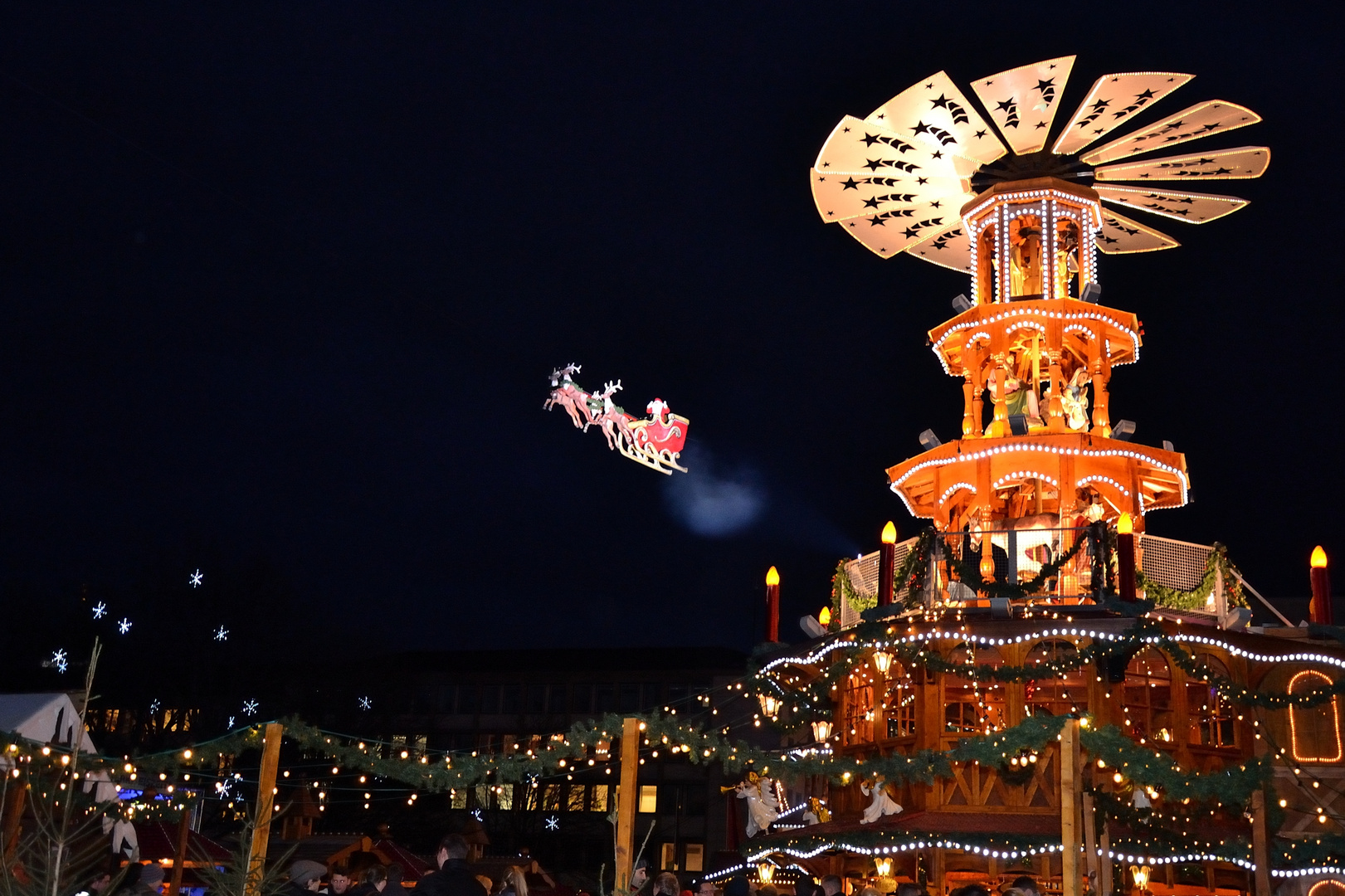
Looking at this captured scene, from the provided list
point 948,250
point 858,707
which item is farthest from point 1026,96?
point 858,707

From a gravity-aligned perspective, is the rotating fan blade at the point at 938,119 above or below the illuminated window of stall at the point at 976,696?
above

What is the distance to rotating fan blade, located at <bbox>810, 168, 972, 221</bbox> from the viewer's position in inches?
1113

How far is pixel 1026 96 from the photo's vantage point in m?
25.4

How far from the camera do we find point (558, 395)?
20.5 m

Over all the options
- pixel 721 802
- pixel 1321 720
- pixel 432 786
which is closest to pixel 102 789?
pixel 432 786

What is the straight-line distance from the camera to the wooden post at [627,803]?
40.2ft

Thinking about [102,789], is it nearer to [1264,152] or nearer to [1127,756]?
[1127,756]

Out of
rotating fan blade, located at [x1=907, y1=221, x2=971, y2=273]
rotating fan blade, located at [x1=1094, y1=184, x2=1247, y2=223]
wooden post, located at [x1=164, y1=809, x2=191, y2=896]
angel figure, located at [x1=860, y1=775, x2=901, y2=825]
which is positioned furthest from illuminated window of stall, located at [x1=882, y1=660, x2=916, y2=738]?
wooden post, located at [x1=164, y1=809, x2=191, y2=896]

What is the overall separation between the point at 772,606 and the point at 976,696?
4.23 metres

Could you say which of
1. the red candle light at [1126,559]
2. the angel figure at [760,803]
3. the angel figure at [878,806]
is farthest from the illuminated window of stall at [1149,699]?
the angel figure at [760,803]

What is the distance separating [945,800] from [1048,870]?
6.53 ft

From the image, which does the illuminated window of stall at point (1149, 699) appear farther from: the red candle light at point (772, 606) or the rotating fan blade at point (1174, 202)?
the rotating fan blade at point (1174, 202)

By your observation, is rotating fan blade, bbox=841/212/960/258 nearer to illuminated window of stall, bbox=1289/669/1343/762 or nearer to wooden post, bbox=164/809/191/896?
illuminated window of stall, bbox=1289/669/1343/762

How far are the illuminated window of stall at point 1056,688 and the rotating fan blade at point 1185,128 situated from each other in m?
10.5
